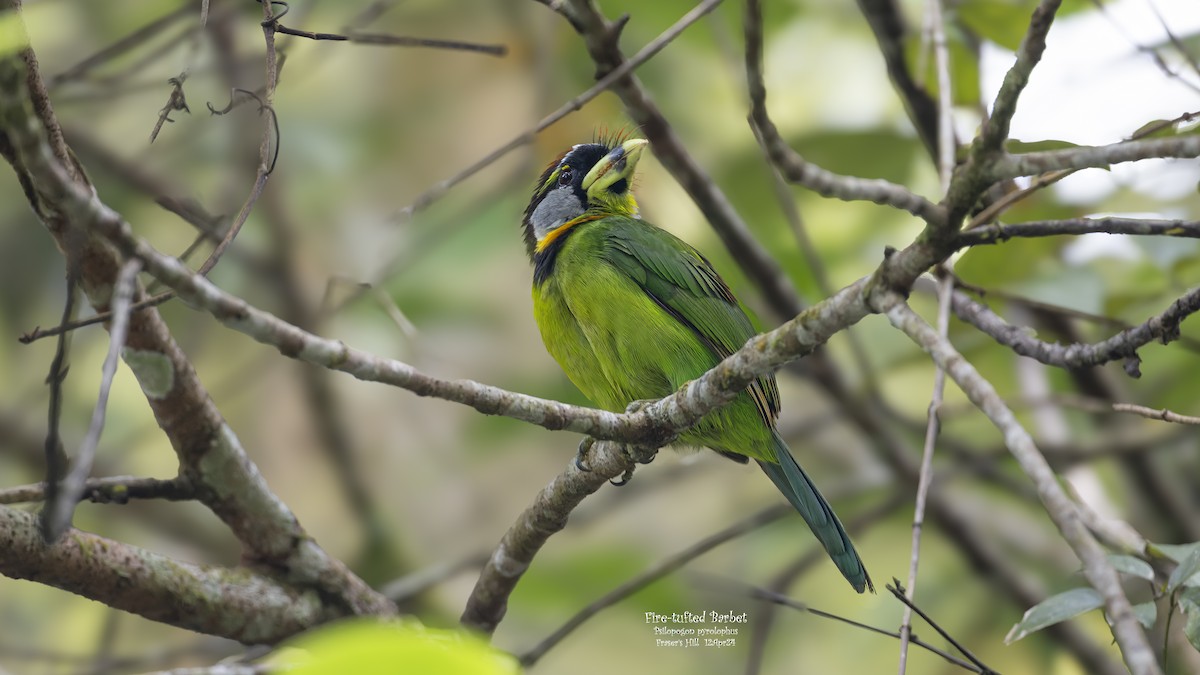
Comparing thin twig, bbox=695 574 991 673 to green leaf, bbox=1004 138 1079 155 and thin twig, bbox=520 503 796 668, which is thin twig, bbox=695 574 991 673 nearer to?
thin twig, bbox=520 503 796 668

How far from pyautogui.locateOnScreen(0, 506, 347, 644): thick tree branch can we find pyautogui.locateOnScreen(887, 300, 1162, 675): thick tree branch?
194 cm

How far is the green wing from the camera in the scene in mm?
3469

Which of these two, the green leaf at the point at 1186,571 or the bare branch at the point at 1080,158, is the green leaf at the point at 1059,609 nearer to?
the green leaf at the point at 1186,571

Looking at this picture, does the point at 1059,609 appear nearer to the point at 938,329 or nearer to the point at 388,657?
the point at 938,329

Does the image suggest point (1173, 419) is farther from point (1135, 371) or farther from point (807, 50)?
point (807, 50)

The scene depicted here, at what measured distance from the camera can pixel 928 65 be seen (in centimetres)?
361

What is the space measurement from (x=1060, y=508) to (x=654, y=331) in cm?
215

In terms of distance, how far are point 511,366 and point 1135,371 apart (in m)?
5.07

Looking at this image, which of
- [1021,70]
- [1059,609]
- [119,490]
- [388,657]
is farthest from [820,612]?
[119,490]

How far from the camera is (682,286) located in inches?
140

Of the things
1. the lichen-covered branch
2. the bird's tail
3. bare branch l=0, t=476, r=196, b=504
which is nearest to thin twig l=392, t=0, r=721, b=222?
the lichen-covered branch

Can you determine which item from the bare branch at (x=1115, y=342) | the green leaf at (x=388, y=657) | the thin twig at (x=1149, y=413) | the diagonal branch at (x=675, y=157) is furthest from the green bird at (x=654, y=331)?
the green leaf at (x=388, y=657)

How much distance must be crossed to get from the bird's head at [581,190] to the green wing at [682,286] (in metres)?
0.57

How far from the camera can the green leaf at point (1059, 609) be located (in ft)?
6.57
